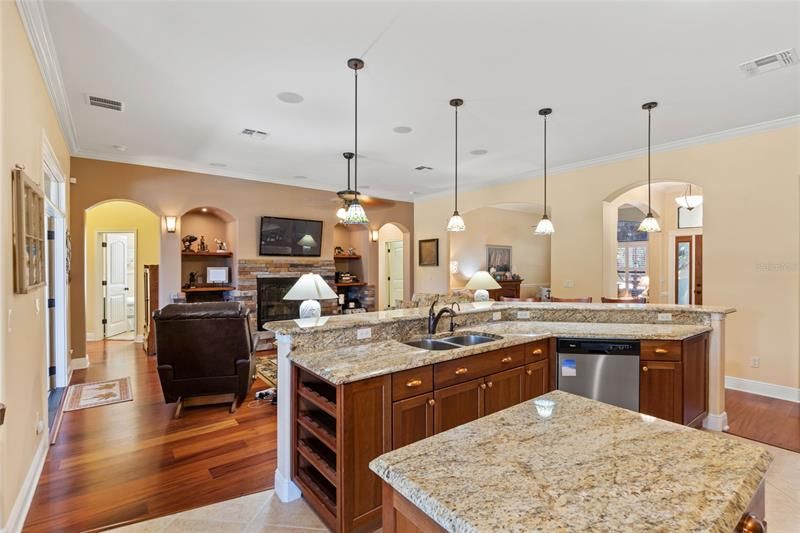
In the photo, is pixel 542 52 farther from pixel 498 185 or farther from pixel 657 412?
pixel 498 185

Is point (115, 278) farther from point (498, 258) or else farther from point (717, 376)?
point (717, 376)

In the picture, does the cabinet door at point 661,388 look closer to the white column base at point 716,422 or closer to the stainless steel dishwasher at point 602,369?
the stainless steel dishwasher at point 602,369

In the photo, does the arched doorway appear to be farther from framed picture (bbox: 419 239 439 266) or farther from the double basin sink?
the double basin sink

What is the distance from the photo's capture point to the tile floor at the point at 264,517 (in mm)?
2186

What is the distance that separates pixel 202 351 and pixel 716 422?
4547mm

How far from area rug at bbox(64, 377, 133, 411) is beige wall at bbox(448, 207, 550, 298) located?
249 inches

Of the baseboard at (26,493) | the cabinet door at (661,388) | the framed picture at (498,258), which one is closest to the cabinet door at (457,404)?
the cabinet door at (661,388)

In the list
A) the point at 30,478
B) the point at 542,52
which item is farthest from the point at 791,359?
the point at 30,478

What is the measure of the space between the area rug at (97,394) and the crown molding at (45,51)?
2.89 meters

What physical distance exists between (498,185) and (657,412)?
4.77 metres

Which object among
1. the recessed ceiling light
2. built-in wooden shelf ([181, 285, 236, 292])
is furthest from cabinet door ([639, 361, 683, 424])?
built-in wooden shelf ([181, 285, 236, 292])

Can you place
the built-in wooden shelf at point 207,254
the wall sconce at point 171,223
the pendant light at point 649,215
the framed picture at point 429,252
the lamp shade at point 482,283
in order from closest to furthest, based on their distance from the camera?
the pendant light at point 649,215 → the lamp shade at point 482,283 → the wall sconce at point 171,223 → the built-in wooden shelf at point 207,254 → the framed picture at point 429,252

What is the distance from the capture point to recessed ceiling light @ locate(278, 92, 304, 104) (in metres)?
3.65

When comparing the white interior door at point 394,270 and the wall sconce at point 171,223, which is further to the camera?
the white interior door at point 394,270
